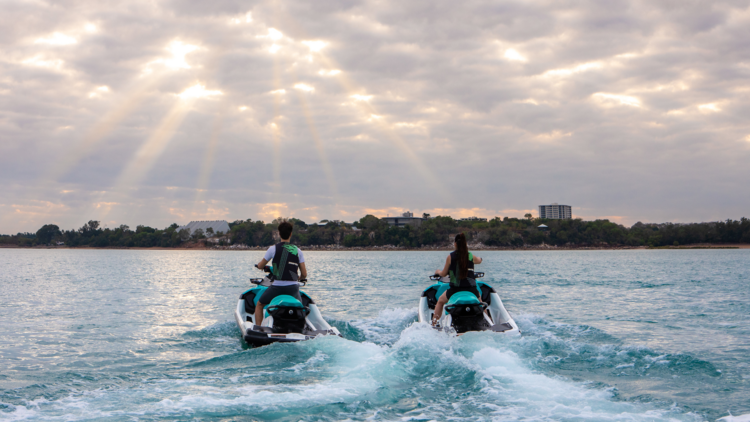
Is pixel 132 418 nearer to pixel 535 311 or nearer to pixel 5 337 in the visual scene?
pixel 5 337

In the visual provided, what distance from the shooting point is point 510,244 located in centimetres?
16312

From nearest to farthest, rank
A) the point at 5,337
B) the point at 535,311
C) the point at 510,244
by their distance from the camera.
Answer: the point at 5,337, the point at 535,311, the point at 510,244

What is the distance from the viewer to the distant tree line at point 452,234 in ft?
499

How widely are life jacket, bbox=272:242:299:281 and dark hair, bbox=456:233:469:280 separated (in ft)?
10.3

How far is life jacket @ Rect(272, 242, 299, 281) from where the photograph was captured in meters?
9.44

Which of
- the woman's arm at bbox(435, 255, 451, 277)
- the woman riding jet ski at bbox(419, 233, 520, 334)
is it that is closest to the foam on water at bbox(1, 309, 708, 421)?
the woman riding jet ski at bbox(419, 233, 520, 334)

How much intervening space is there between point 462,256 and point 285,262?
3.40 meters

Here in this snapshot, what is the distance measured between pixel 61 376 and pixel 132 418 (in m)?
3.37

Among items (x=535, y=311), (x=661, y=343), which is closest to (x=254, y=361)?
(x=661, y=343)

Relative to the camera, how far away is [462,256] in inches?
373

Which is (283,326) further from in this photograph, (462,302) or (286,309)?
(462,302)

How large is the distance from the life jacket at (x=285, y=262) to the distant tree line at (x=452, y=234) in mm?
145398

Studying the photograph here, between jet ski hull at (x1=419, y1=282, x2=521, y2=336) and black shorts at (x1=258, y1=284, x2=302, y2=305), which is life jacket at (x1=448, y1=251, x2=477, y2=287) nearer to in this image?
jet ski hull at (x1=419, y1=282, x2=521, y2=336)

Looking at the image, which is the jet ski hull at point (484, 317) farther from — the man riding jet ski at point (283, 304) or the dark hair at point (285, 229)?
the dark hair at point (285, 229)
